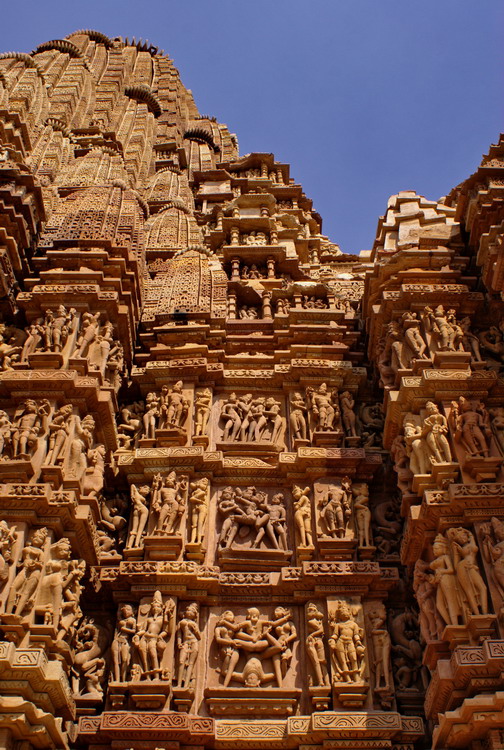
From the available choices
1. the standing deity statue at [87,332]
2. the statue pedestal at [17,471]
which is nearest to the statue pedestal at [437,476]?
the statue pedestal at [17,471]

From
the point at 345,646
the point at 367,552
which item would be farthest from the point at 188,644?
the point at 367,552

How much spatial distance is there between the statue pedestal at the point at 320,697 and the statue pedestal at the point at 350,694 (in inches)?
3.6

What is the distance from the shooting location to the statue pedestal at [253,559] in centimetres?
1145

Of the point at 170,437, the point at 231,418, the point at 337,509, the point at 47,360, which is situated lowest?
the point at 337,509

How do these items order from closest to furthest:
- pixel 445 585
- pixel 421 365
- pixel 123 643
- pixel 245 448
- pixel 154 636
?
1. pixel 445 585
2. pixel 154 636
3. pixel 123 643
4. pixel 421 365
5. pixel 245 448

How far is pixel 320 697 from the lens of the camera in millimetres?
9984

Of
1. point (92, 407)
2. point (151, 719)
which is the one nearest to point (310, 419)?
point (92, 407)

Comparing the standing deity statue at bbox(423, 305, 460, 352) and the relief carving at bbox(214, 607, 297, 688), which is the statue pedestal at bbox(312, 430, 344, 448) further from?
the relief carving at bbox(214, 607, 297, 688)

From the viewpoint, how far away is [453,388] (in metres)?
12.4

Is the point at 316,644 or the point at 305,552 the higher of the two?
the point at 305,552

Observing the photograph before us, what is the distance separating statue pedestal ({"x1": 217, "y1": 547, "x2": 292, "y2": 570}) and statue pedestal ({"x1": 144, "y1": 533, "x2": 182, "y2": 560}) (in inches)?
24.3

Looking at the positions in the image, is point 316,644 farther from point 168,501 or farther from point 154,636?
point 168,501

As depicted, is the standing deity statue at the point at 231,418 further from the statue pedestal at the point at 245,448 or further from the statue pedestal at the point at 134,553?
the statue pedestal at the point at 134,553

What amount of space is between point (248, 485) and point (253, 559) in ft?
4.69
